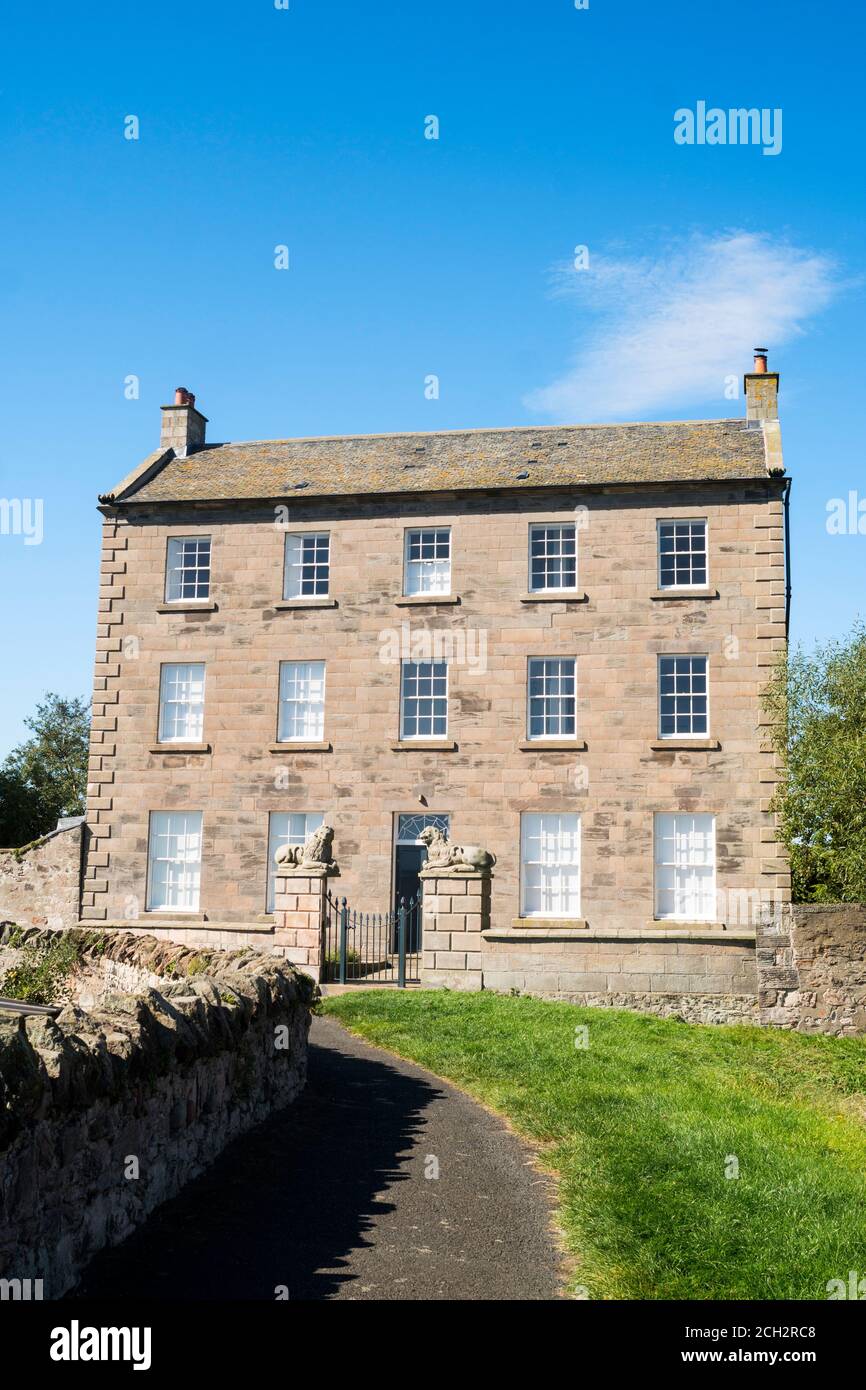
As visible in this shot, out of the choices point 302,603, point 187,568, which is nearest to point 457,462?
point 302,603

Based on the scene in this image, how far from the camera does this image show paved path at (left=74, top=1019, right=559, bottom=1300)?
6645mm

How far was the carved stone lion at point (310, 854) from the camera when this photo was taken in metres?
20.8

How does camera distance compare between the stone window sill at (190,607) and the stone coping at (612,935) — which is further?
the stone window sill at (190,607)

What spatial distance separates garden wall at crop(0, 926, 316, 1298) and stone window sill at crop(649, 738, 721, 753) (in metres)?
15.0

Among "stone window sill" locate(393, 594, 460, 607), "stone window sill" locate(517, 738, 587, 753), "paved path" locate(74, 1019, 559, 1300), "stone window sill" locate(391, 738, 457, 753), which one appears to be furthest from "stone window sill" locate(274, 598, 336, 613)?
"paved path" locate(74, 1019, 559, 1300)

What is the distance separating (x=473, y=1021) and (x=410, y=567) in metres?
13.5

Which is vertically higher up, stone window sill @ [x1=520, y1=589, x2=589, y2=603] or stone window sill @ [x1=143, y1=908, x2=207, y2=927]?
stone window sill @ [x1=520, y1=589, x2=589, y2=603]

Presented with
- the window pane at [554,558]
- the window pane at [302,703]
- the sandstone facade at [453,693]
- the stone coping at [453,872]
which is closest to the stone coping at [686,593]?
the sandstone facade at [453,693]

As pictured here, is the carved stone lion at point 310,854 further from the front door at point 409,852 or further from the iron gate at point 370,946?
the front door at point 409,852

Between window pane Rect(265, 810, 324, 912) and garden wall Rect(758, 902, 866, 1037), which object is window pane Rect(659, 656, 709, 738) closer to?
garden wall Rect(758, 902, 866, 1037)

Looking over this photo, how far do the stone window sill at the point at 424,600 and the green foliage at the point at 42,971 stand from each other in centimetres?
1142

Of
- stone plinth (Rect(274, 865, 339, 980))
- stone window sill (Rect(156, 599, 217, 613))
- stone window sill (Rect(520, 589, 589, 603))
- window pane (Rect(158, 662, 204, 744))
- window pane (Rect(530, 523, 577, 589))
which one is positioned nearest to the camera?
stone plinth (Rect(274, 865, 339, 980))
